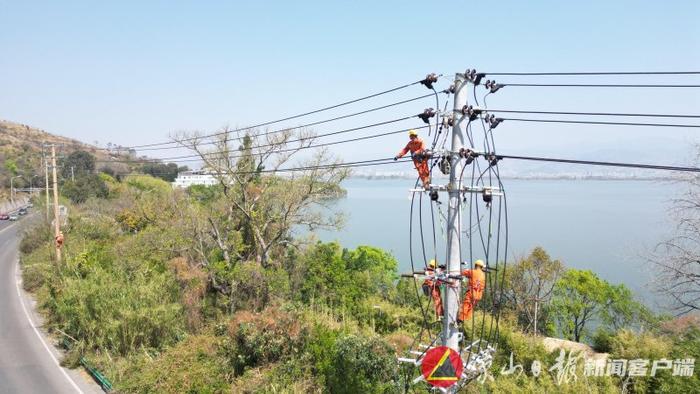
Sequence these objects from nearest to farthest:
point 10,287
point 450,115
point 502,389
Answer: point 450,115 → point 502,389 → point 10,287

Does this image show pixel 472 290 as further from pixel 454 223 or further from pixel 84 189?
pixel 84 189

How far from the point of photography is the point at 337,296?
69.7 ft

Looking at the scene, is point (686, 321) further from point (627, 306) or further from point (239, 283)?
point (239, 283)

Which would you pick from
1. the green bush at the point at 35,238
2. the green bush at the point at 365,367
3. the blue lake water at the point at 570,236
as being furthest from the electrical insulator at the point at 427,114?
the green bush at the point at 35,238

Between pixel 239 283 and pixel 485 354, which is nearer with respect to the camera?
pixel 485 354

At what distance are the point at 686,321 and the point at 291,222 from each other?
50.6ft

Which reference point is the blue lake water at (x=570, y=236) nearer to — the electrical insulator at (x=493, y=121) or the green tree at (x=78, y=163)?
the electrical insulator at (x=493, y=121)

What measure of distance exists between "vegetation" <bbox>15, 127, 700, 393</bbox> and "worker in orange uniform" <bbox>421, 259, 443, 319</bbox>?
118 cm

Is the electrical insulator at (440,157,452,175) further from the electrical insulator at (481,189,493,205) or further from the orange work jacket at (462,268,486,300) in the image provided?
the orange work jacket at (462,268,486,300)

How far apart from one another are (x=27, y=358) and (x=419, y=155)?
50.1 ft

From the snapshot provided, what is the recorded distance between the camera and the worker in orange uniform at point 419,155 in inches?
251

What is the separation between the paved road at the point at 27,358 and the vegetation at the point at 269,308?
0.59 metres

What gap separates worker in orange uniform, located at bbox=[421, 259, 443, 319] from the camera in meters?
6.17

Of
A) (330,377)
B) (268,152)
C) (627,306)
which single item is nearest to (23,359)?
(330,377)
